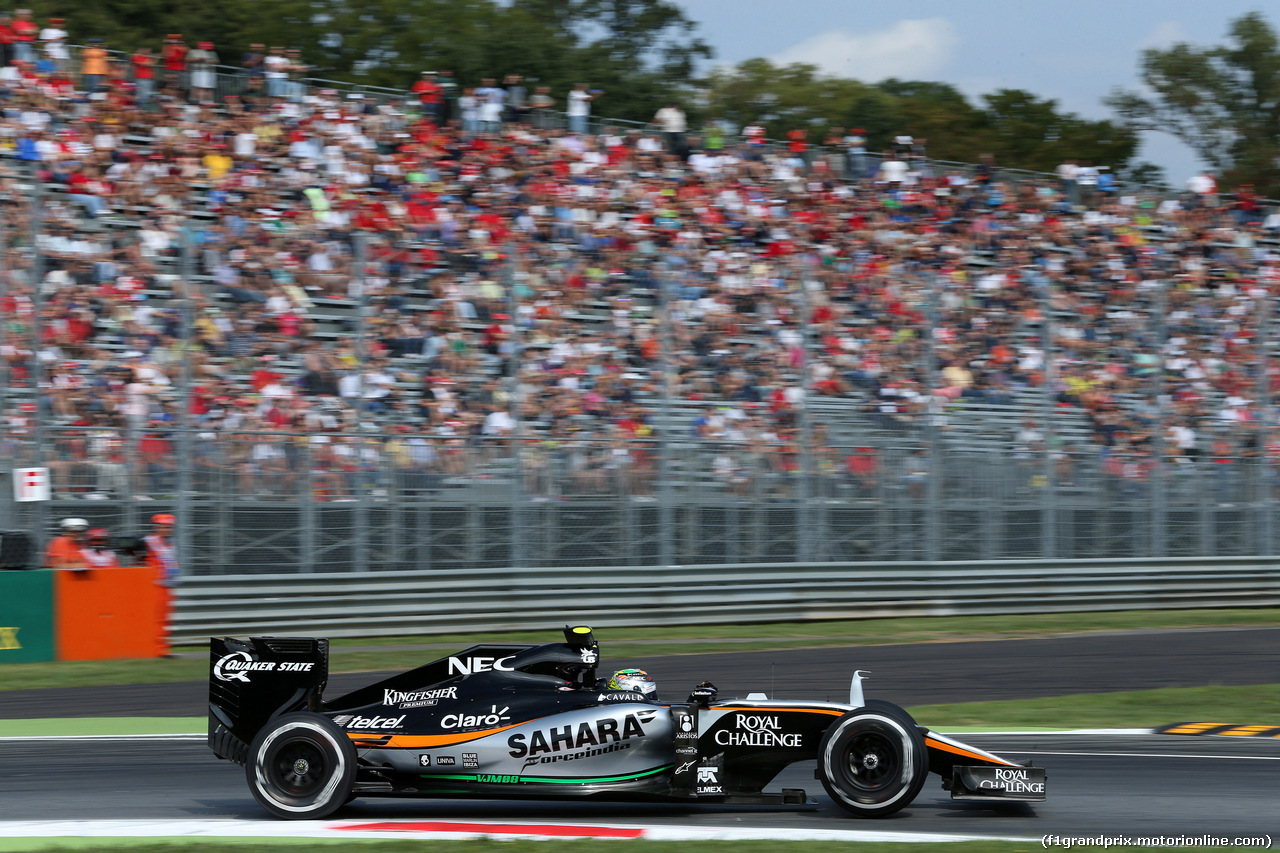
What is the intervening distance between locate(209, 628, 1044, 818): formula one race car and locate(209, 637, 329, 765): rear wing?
7 centimetres

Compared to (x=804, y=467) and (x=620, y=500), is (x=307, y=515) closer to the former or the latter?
(x=620, y=500)

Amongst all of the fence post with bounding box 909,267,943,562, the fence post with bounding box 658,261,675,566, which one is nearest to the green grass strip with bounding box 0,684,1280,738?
the fence post with bounding box 658,261,675,566

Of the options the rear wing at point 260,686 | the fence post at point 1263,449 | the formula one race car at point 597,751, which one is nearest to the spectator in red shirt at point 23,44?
the rear wing at point 260,686

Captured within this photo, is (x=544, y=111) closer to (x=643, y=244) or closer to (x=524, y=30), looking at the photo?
(x=643, y=244)

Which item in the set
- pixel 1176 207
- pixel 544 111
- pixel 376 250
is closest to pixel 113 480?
pixel 376 250

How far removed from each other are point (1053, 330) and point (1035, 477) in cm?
301

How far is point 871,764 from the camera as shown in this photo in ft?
21.6

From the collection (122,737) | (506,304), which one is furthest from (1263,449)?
(122,737)

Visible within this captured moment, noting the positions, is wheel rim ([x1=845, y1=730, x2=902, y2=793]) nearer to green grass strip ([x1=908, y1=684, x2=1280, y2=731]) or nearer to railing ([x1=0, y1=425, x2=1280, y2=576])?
green grass strip ([x1=908, y1=684, x2=1280, y2=731])

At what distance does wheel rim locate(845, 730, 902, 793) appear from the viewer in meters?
6.53

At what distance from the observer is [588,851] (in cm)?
610

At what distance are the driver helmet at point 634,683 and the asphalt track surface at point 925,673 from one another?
10.9ft

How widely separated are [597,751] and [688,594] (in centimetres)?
957

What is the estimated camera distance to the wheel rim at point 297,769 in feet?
22.1
